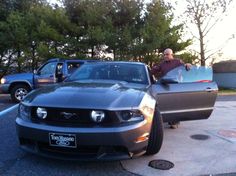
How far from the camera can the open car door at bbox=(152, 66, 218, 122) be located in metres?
5.99

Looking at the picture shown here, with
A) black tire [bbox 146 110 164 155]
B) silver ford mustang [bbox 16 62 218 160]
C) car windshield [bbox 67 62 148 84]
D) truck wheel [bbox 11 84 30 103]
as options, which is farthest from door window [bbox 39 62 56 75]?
black tire [bbox 146 110 164 155]

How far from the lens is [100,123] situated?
4215mm

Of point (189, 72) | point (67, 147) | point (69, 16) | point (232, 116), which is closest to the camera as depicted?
point (67, 147)

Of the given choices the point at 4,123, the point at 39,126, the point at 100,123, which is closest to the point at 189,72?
the point at 100,123

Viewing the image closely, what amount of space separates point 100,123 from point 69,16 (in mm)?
20354

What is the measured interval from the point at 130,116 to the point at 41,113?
1.09 meters

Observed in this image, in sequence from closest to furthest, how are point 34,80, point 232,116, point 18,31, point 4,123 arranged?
point 4,123, point 232,116, point 34,80, point 18,31

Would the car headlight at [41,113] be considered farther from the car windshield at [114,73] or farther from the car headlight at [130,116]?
the car windshield at [114,73]

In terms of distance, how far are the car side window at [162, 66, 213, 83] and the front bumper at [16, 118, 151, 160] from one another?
2.14 m

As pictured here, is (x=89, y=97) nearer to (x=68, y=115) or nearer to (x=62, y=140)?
(x=68, y=115)

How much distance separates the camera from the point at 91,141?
13.4 ft

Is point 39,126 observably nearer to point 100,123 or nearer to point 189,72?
point 100,123

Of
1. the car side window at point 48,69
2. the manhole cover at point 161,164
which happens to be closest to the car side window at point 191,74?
the manhole cover at point 161,164

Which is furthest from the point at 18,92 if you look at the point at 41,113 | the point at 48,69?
the point at 41,113
